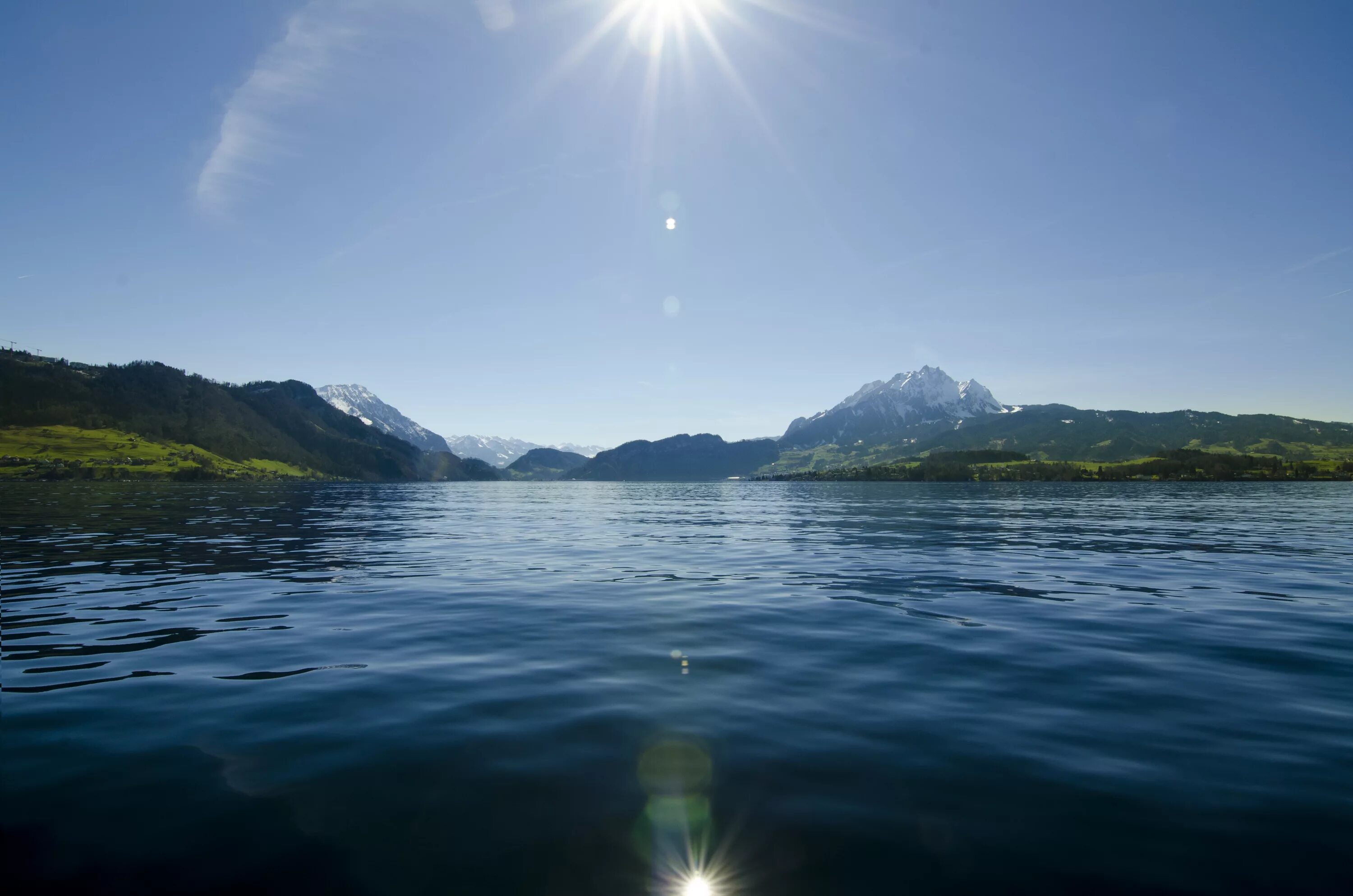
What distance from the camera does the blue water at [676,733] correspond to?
24.4 feet

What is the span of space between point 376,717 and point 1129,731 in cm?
1391

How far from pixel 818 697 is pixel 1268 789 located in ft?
23.0

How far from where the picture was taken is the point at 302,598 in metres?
24.8

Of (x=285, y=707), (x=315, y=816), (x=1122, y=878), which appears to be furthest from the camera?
(x=285, y=707)

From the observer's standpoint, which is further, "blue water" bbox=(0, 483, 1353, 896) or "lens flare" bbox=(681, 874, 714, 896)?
"blue water" bbox=(0, 483, 1353, 896)

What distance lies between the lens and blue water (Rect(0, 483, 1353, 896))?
293 inches

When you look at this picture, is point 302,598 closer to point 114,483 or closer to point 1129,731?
point 1129,731

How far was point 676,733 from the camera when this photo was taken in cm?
1134

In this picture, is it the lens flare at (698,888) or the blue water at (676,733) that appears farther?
the blue water at (676,733)

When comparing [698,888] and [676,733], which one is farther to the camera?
[676,733]

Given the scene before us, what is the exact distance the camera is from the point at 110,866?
7184 millimetres

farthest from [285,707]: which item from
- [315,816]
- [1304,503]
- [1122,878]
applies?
[1304,503]

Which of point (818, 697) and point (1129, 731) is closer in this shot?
point (1129, 731)

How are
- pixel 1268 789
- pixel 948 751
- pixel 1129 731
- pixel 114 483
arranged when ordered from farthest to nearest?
pixel 114 483
pixel 1129 731
pixel 948 751
pixel 1268 789
